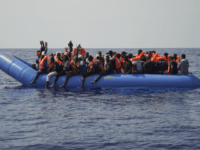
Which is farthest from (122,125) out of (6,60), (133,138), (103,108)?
(6,60)

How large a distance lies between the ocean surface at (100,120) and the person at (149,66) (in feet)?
5.28

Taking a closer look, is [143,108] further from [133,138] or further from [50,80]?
[50,80]

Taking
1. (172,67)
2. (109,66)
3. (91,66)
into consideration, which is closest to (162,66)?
(172,67)

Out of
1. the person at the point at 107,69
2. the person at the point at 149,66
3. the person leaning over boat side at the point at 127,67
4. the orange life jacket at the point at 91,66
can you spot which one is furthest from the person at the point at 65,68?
the person at the point at 149,66

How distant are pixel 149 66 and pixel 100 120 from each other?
6.75 metres

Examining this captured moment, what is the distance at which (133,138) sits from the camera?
7.55 metres

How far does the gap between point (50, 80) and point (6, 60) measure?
3.22 m

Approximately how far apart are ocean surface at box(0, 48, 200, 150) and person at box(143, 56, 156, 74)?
5.28ft

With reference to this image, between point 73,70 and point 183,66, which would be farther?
point 73,70

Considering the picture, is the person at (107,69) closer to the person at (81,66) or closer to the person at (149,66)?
the person at (81,66)

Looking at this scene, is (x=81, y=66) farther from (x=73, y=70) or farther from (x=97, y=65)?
(x=97, y=65)

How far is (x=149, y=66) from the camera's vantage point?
49.6 feet

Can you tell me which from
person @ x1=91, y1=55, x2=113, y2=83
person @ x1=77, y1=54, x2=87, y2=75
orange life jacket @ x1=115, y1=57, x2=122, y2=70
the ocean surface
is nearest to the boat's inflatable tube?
person @ x1=91, y1=55, x2=113, y2=83

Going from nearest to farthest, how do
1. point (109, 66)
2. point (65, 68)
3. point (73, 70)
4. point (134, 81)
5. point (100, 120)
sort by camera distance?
1. point (100, 120)
2. point (134, 81)
3. point (109, 66)
4. point (65, 68)
5. point (73, 70)
